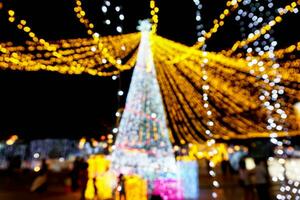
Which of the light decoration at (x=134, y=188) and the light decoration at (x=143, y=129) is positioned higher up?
the light decoration at (x=143, y=129)

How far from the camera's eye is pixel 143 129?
13.1m

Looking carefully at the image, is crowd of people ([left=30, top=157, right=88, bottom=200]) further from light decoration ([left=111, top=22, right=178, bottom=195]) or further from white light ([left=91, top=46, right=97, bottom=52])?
white light ([left=91, top=46, right=97, bottom=52])

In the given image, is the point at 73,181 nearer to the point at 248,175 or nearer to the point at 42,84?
the point at 248,175

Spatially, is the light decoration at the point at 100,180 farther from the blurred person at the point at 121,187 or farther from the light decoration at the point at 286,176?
the light decoration at the point at 286,176

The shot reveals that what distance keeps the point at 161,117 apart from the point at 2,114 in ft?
49.5

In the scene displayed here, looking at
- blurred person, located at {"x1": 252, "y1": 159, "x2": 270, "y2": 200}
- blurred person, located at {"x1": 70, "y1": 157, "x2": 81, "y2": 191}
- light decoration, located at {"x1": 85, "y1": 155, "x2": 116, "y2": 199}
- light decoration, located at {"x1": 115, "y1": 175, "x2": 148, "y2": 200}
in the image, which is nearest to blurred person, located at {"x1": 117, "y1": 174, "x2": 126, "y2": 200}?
light decoration, located at {"x1": 115, "y1": 175, "x2": 148, "y2": 200}

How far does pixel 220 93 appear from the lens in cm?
1541

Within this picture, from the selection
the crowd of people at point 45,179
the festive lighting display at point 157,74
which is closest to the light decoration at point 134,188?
the festive lighting display at point 157,74

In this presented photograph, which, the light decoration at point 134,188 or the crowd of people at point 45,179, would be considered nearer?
the light decoration at point 134,188

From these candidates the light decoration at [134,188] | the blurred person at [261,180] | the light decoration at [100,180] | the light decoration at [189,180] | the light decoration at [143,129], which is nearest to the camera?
the light decoration at [134,188]

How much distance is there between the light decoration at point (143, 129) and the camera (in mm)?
12820

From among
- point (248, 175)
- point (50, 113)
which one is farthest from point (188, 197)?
point (50, 113)

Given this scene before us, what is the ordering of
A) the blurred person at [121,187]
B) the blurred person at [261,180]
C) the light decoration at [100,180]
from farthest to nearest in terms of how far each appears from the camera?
1. the light decoration at [100,180]
2. the blurred person at [261,180]
3. the blurred person at [121,187]

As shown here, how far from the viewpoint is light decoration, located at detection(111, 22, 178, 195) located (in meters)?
12.8
